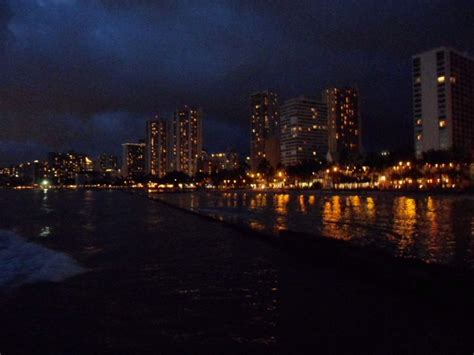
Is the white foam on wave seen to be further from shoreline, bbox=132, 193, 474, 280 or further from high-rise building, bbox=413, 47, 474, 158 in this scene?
high-rise building, bbox=413, 47, 474, 158

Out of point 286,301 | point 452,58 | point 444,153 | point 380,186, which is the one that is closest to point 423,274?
point 286,301

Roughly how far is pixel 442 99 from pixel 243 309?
179m

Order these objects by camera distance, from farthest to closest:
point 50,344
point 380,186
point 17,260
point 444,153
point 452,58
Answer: point 452,58, point 380,186, point 444,153, point 17,260, point 50,344

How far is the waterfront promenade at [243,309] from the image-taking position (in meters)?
6.91

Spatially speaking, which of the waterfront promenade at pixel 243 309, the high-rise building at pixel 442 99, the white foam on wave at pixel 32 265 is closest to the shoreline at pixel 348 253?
the waterfront promenade at pixel 243 309

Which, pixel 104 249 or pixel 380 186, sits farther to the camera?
pixel 380 186

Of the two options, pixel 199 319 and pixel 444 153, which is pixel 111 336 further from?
pixel 444 153

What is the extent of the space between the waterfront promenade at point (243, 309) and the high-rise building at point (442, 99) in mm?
166210

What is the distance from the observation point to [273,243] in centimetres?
1811

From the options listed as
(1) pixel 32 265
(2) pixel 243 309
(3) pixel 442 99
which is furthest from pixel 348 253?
(3) pixel 442 99

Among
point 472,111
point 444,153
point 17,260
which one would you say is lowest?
point 17,260

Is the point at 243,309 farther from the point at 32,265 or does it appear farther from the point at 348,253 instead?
the point at 32,265

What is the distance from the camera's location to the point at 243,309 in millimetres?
8750

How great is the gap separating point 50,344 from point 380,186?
13483 cm
